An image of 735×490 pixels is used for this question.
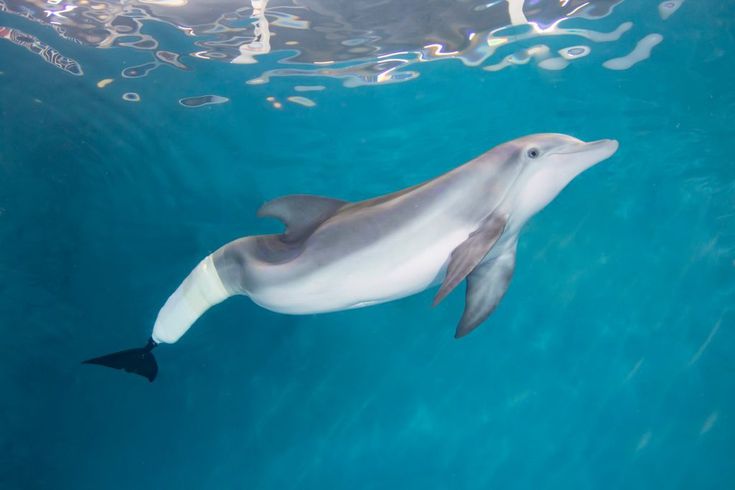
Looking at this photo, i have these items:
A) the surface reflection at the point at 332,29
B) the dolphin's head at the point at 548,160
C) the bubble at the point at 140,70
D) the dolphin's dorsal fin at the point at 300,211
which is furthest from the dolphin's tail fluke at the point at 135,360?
the bubble at the point at 140,70

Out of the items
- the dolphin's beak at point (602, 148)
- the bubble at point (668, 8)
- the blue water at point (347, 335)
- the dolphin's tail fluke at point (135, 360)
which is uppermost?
the bubble at point (668, 8)

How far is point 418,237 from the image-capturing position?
463 centimetres

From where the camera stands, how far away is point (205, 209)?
1427cm

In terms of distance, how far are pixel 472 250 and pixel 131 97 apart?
30.6 feet

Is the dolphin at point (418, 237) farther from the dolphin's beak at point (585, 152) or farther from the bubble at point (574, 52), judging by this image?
the bubble at point (574, 52)

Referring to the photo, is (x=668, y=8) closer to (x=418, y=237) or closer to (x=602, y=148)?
(x=602, y=148)

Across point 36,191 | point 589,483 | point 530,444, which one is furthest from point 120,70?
point 589,483

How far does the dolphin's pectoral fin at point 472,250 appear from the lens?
4.13 metres

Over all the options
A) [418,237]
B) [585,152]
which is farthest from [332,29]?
[585,152]

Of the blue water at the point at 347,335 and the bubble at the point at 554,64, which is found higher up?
the bubble at the point at 554,64

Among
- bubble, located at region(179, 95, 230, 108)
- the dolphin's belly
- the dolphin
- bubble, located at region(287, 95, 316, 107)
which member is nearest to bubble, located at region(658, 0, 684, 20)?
the dolphin

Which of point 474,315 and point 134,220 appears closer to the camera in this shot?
point 474,315

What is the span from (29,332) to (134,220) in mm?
4513

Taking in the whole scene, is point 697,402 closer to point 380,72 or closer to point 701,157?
point 701,157
